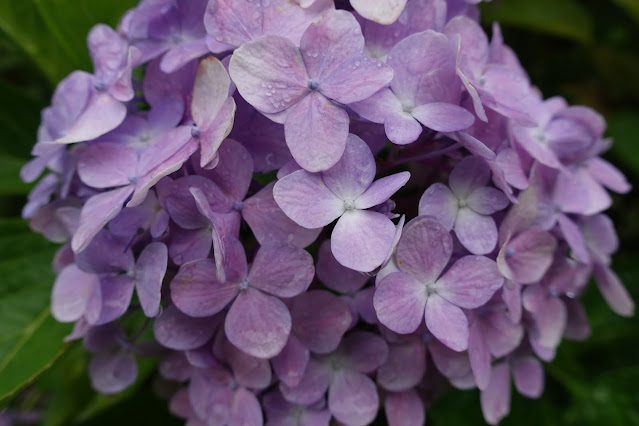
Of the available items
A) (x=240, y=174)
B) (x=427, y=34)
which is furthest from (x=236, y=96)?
(x=427, y=34)

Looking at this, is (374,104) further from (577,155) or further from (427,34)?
(577,155)

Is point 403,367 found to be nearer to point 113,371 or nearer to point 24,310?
point 113,371

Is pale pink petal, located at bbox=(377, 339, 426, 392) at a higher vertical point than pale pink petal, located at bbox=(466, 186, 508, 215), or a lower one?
lower

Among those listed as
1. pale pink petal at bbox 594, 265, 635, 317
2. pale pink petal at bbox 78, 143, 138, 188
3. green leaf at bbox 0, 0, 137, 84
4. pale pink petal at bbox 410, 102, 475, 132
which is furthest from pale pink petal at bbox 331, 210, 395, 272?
green leaf at bbox 0, 0, 137, 84

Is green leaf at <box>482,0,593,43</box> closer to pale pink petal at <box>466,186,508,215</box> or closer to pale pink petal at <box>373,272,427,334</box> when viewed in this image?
pale pink petal at <box>466,186,508,215</box>

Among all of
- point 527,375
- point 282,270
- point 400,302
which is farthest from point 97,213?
point 527,375
